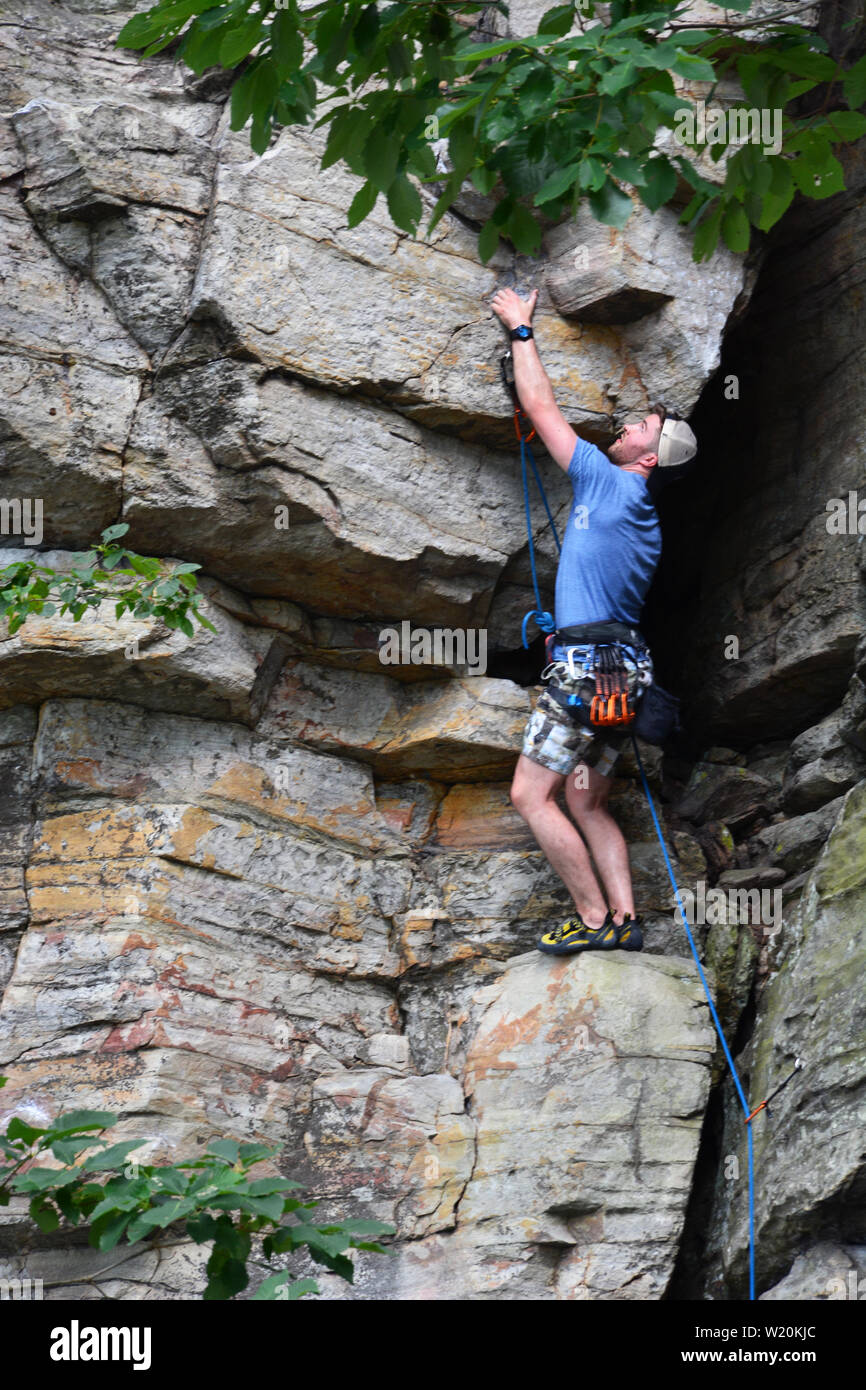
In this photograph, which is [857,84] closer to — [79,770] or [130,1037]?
[79,770]

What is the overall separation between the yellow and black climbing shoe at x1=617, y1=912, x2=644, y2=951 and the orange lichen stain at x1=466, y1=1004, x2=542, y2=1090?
1.70 feet

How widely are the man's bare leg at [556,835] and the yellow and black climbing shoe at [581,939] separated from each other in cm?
5

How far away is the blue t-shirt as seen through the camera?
677cm

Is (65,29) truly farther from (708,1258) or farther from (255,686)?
(708,1258)

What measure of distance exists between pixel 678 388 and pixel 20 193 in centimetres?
349

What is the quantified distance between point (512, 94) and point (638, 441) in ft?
8.79

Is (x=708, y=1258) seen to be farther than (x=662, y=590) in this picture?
No

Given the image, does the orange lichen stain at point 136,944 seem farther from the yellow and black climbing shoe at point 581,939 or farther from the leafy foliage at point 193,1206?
the leafy foliage at point 193,1206

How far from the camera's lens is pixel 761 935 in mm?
6754

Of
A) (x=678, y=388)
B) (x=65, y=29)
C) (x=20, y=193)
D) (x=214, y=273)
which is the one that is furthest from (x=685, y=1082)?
(x=65, y=29)

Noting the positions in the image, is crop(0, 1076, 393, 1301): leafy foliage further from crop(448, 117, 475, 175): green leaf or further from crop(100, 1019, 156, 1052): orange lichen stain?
crop(448, 117, 475, 175): green leaf

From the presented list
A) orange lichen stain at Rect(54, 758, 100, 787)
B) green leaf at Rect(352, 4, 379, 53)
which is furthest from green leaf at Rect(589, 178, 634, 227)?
orange lichen stain at Rect(54, 758, 100, 787)

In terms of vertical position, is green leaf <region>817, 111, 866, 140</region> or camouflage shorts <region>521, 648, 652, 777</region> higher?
green leaf <region>817, 111, 866, 140</region>

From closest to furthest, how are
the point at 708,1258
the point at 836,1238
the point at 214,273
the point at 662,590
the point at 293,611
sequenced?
the point at 836,1238 < the point at 708,1258 < the point at 214,273 < the point at 293,611 < the point at 662,590
